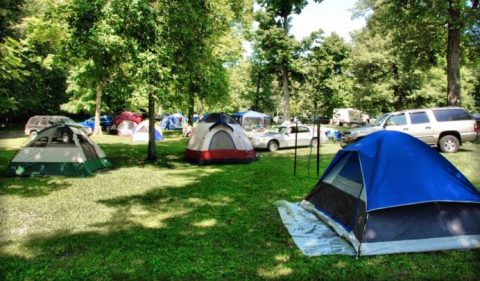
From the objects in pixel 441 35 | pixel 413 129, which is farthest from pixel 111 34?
pixel 441 35

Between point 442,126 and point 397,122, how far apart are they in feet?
5.66

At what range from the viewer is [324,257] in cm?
545

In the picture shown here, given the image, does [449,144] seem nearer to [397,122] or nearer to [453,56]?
[397,122]

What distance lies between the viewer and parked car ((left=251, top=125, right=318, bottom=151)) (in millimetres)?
20328

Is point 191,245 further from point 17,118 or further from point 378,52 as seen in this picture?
point 17,118

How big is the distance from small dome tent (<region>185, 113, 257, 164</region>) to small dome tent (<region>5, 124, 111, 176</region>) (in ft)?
15.4

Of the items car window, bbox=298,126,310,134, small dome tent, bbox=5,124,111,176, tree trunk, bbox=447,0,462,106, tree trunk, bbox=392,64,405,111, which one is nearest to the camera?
small dome tent, bbox=5,124,111,176

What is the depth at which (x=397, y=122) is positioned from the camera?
15750mm

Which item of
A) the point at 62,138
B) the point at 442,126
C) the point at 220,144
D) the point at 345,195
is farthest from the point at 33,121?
the point at 345,195

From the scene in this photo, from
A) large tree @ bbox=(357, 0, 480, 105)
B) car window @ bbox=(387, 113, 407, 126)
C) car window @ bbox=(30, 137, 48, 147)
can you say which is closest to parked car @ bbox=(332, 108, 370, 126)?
large tree @ bbox=(357, 0, 480, 105)

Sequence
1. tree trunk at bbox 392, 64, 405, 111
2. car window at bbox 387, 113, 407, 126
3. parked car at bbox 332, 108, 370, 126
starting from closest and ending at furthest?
car window at bbox 387, 113, 407, 126 < tree trunk at bbox 392, 64, 405, 111 < parked car at bbox 332, 108, 370, 126

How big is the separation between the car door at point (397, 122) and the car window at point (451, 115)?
1266mm

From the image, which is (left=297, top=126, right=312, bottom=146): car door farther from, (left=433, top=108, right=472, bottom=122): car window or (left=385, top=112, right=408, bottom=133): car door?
(left=433, top=108, right=472, bottom=122): car window

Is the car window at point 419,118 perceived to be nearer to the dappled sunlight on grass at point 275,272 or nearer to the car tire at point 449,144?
the car tire at point 449,144
